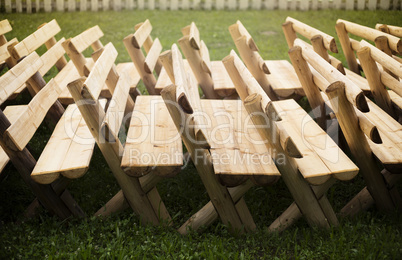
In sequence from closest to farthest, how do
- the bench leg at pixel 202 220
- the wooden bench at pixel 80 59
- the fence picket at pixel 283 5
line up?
the bench leg at pixel 202 220
the wooden bench at pixel 80 59
the fence picket at pixel 283 5

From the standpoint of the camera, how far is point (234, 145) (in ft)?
9.46

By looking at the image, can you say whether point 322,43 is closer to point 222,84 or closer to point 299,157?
point 222,84

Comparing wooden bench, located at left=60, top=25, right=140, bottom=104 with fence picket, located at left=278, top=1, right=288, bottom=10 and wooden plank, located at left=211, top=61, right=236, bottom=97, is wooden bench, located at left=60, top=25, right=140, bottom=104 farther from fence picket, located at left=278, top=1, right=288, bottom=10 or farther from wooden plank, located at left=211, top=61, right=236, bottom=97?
fence picket, located at left=278, top=1, right=288, bottom=10

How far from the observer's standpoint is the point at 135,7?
10477 mm

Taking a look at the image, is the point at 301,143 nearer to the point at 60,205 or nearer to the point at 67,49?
the point at 60,205

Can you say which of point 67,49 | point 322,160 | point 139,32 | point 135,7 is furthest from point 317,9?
point 322,160

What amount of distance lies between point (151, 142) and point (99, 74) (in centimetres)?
58

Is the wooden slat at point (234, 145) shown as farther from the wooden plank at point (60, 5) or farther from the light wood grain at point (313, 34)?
the wooden plank at point (60, 5)

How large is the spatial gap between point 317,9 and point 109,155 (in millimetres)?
8636

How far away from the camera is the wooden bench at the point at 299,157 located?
2.38 meters

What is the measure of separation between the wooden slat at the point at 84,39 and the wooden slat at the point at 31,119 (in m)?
0.80

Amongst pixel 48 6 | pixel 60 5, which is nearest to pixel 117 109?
pixel 48 6

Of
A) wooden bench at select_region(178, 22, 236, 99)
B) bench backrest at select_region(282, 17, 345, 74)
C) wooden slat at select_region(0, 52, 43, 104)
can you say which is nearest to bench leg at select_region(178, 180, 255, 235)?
wooden bench at select_region(178, 22, 236, 99)

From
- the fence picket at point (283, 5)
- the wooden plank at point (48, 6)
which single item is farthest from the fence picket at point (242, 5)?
the wooden plank at point (48, 6)
